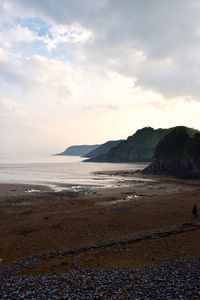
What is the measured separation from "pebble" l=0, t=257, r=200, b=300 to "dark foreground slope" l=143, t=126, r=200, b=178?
7619 centimetres

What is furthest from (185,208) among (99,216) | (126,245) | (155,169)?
(155,169)

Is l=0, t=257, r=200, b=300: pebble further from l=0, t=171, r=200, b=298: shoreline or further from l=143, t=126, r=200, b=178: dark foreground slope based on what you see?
l=143, t=126, r=200, b=178: dark foreground slope

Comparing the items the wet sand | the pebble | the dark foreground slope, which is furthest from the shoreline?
the dark foreground slope

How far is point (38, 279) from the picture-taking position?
1852 centimetres

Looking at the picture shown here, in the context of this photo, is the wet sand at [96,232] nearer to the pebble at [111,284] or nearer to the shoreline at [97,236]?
the shoreline at [97,236]

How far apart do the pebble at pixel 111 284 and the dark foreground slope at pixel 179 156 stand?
76192 millimetres

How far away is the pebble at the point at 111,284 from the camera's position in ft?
52.0

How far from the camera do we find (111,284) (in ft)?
56.5

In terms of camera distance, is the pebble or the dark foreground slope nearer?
the pebble

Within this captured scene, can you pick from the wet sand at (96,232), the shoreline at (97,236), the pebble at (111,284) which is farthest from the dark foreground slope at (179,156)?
the pebble at (111,284)

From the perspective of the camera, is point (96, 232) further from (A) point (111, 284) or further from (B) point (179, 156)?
(B) point (179, 156)

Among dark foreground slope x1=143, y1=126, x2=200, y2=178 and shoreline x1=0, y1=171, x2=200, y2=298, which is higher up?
dark foreground slope x1=143, y1=126, x2=200, y2=178

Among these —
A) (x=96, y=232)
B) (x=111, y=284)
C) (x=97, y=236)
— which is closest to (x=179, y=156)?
(x=96, y=232)

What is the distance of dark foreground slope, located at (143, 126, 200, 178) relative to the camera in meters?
97.4
